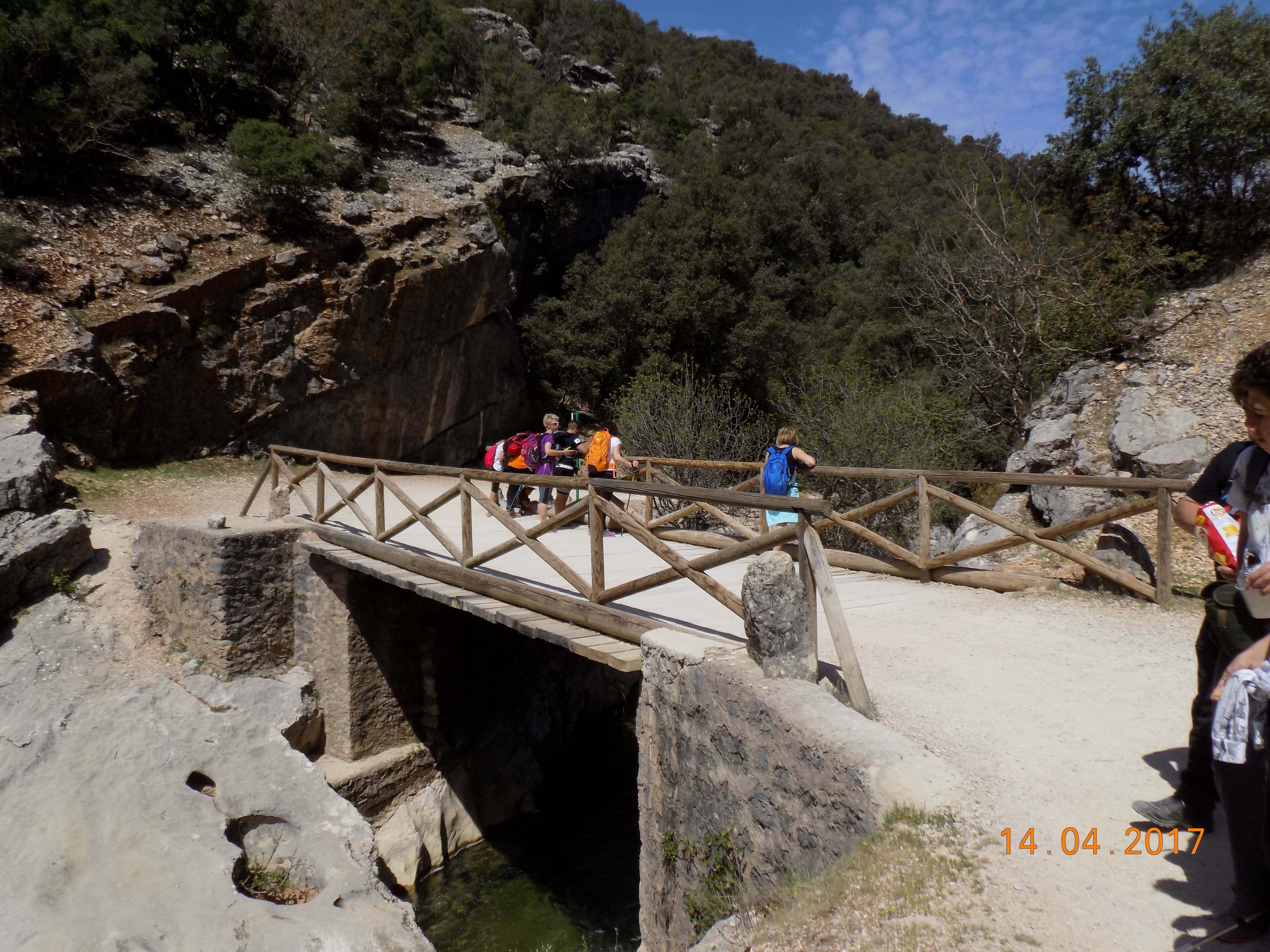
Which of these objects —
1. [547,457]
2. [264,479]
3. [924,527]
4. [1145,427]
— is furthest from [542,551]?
[1145,427]

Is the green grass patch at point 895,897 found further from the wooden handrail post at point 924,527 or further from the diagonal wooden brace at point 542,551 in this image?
the wooden handrail post at point 924,527

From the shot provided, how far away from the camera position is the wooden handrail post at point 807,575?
3.97 meters

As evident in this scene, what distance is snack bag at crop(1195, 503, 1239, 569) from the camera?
2.59 meters

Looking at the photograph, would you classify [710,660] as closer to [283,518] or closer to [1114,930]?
[1114,930]

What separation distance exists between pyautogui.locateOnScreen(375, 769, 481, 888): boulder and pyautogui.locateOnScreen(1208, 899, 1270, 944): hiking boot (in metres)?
7.42

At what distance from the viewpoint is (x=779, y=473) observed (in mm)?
6914

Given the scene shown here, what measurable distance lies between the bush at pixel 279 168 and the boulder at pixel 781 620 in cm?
1519

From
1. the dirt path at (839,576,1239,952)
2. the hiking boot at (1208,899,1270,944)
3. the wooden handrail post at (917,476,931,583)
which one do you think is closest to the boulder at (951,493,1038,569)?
the wooden handrail post at (917,476,931,583)

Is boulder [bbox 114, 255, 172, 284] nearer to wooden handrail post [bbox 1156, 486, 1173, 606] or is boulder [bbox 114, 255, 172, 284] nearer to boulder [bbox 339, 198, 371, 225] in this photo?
boulder [bbox 339, 198, 371, 225]

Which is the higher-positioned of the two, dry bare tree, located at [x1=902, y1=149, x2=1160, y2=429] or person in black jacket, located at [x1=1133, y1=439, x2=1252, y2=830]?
dry bare tree, located at [x1=902, y1=149, x2=1160, y2=429]

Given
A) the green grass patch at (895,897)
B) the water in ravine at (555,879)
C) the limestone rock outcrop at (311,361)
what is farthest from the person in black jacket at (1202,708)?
the limestone rock outcrop at (311,361)

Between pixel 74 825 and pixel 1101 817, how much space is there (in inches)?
304

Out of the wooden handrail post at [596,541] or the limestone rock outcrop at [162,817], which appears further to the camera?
the limestone rock outcrop at [162,817]

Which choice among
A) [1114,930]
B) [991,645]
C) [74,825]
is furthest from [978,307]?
[74,825]
